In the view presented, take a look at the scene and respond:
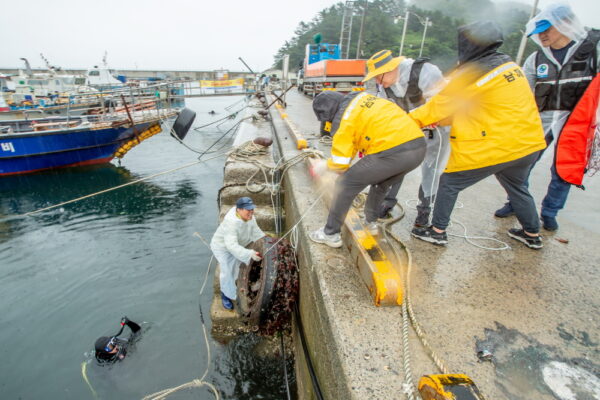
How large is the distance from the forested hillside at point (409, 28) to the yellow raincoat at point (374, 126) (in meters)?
43.3

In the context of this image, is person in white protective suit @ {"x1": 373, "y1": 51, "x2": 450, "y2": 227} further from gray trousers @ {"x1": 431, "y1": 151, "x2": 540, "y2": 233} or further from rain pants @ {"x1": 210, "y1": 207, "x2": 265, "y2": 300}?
rain pants @ {"x1": 210, "y1": 207, "x2": 265, "y2": 300}

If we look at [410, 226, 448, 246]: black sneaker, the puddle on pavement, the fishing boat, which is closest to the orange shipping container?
the fishing boat

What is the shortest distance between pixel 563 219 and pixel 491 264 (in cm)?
176

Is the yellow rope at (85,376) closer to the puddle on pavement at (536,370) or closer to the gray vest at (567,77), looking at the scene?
the puddle on pavement at (536,370)

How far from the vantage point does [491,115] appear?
2270 millimetres

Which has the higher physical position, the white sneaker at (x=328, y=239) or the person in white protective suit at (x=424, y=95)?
the person in white protective suit at (x=424, y=95)

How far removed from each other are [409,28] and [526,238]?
3578 inches

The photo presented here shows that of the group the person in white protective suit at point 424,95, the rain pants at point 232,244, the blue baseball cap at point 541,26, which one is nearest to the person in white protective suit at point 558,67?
the blue baseball cap at point 541,26

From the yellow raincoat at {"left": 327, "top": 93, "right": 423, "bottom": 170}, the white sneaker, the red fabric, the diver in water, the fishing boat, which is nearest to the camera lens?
the yellow raincoat at {"left": 327, "top": 93, "right": 423, "bottom": 170}

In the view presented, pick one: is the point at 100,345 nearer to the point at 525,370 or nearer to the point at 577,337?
the point at 525,370

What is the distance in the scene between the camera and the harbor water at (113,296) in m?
3.62

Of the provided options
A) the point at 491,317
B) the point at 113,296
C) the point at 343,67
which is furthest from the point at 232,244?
the point at 343,67

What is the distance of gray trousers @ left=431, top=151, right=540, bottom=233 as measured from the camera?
243 centimetres

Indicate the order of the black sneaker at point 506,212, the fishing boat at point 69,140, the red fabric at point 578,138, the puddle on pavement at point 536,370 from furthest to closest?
1. the fishing boat at point 69,140
2. the black sneaker at point 506,212
3. the red fabric at point 578,138
4. the puddle on pavement at point 536,370
